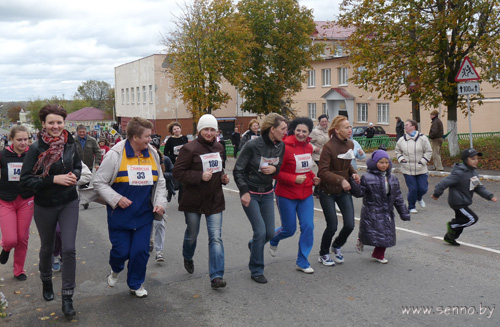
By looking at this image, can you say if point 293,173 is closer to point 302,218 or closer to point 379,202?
point 302,218

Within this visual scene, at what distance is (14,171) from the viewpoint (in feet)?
20.3

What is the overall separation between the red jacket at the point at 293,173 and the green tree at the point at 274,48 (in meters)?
27.4

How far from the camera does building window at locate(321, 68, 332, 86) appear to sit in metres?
49.7

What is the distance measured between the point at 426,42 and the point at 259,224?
13.2 metres

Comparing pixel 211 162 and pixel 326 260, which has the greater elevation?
pixel 211 162

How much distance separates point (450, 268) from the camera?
21.2 feet

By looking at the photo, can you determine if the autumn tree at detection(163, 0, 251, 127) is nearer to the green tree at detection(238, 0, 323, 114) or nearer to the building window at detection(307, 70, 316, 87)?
the green tree at detection(238, 0, 323, 114)

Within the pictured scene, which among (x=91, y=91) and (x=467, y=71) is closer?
(x=467, y=71)

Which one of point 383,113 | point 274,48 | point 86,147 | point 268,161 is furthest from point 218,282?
point 383,113

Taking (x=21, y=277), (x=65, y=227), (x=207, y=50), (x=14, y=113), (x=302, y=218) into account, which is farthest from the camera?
(x=14, y=113)

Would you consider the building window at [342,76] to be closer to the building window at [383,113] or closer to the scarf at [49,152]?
the building window at [383,113]

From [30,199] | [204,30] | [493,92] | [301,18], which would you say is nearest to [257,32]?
[301,18]

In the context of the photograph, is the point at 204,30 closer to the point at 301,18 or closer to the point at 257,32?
the point at 257,32

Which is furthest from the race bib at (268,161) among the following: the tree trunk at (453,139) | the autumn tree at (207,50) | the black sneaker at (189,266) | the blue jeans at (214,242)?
the autumn tree at (207,50)
